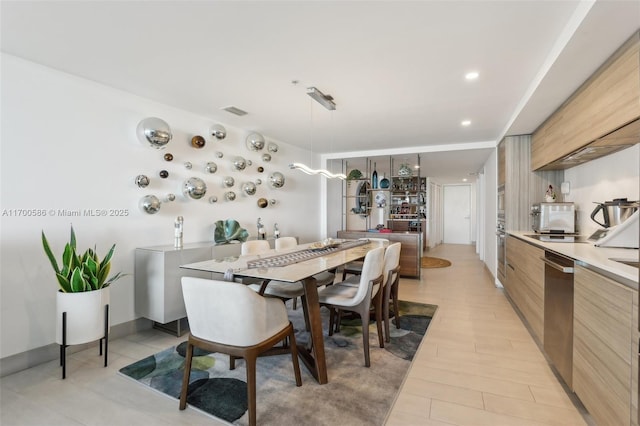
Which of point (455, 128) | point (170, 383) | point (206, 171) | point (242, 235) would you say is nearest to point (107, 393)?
point (170, 383)

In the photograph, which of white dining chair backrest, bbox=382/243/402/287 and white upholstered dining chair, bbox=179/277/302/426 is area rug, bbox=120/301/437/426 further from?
white dining chair backrest, bbox=382/243/402/287

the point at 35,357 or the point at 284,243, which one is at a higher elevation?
the point at 284,243

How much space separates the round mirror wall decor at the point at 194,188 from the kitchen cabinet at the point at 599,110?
3.60 metres

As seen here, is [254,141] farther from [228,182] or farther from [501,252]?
[501,252]

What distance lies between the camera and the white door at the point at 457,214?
1064 cm

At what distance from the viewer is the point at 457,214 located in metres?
10.8

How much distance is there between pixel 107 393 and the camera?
2.07 metres

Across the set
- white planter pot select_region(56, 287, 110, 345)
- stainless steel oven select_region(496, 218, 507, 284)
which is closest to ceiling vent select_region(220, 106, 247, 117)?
white planter pot select_region(56, 287, 110, 345)

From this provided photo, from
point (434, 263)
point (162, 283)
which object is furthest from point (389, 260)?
point (434, 263)

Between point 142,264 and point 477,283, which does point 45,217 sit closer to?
point 142,264

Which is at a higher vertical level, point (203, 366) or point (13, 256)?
point (13, 256)

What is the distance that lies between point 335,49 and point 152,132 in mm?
1960

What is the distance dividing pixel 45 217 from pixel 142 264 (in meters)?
0.85

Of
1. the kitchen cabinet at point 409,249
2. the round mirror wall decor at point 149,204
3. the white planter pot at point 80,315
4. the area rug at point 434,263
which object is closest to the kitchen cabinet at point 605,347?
the white planter pot at point 80,315
